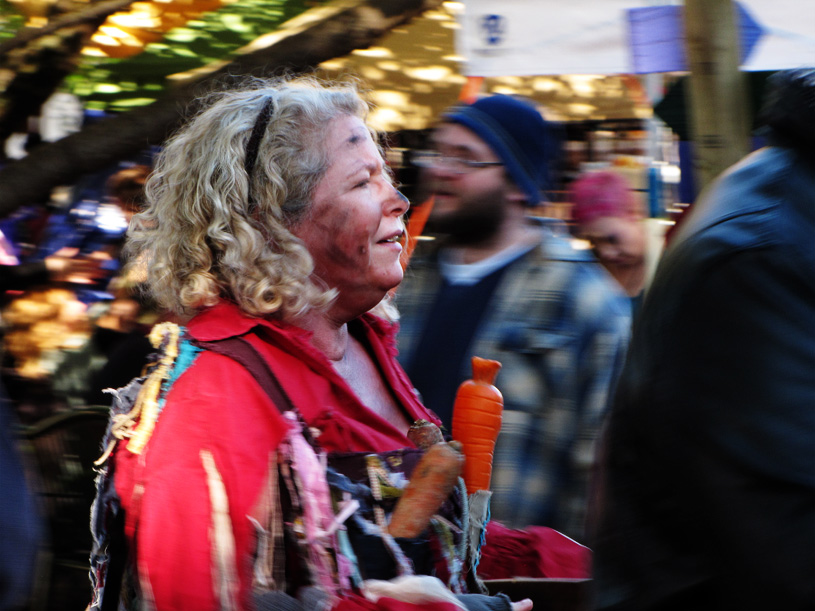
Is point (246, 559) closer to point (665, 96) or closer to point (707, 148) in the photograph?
point (707, 148)

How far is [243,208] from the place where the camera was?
1.94 m

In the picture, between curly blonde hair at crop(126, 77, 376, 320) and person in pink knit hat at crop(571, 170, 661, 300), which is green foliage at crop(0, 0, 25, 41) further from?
curly blonde hair at crop(126, 77, 376, 320)

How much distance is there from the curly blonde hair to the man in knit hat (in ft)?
3.84

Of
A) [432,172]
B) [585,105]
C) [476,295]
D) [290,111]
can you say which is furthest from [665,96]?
[290,111]

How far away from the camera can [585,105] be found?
6270 mm

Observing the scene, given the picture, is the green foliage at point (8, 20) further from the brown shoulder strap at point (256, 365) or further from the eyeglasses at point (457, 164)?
the brown shoulder strap at point (256, 365)

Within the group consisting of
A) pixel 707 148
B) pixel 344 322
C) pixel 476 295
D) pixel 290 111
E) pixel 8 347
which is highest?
pixel 290 111

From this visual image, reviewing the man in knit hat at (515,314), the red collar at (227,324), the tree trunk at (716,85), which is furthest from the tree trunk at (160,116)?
the red collar at (227,324)

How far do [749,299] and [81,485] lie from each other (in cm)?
268

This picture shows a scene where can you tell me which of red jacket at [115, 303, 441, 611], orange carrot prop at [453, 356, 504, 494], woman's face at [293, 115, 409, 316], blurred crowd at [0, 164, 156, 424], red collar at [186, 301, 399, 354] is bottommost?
blurred crowd at [0, 164, 156, 424]

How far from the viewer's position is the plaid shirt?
9.60 ft

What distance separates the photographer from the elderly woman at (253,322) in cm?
161

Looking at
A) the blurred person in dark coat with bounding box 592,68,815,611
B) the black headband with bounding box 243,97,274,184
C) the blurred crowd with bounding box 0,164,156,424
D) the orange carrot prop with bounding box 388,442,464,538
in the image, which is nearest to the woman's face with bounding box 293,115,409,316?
the black headband with bounding box 243,97,274,184

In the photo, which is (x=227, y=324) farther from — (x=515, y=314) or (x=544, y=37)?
(x=544, y=37)
